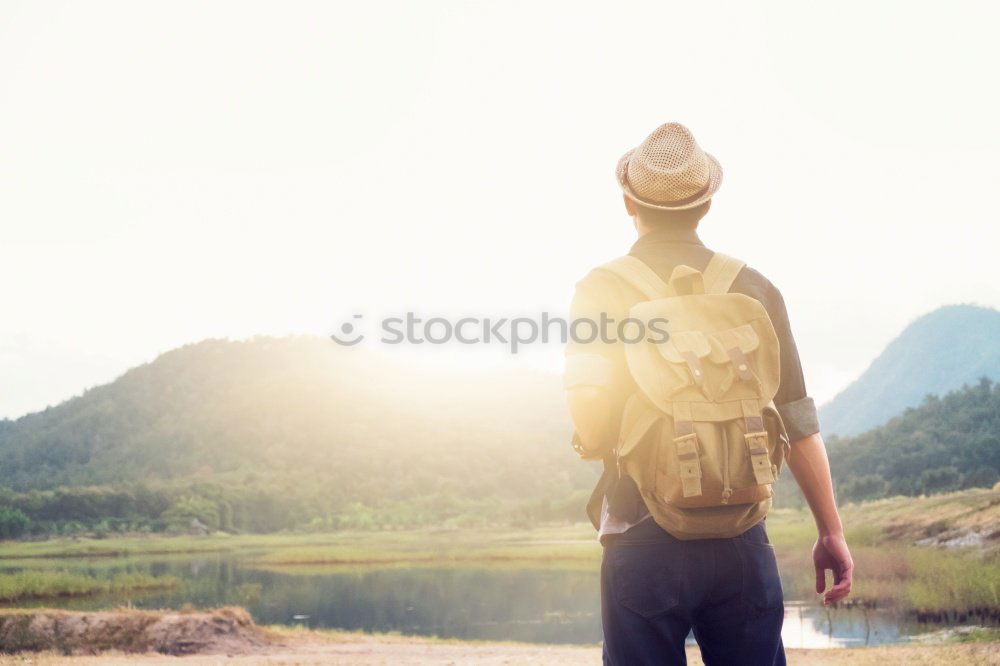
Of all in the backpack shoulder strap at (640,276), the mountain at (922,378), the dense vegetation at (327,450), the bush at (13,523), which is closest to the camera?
the backpack shoulder strap at (640,276)

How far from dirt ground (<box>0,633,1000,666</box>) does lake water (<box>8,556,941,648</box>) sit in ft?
20.8

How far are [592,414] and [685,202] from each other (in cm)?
87

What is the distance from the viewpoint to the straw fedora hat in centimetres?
317

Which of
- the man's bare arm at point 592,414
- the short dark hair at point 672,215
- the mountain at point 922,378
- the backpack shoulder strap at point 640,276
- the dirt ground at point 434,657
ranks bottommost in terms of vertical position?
the dirt ground at point 434,657

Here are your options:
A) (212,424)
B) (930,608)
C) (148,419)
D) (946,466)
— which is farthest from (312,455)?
(930,608)

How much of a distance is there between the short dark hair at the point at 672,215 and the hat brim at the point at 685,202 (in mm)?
16

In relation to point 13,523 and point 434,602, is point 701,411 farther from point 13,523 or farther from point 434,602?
point 13,523

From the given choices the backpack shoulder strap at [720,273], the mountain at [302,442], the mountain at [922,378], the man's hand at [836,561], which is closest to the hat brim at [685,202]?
the backpack shoulder strap at [720,273]

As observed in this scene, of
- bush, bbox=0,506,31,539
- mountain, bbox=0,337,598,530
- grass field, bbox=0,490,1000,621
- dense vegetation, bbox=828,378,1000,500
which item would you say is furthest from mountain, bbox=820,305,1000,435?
bush, bbox=0,506,31,539

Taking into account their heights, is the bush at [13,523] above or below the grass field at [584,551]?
above

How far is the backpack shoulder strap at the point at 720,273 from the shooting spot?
3059 mm

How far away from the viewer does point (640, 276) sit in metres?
2.99

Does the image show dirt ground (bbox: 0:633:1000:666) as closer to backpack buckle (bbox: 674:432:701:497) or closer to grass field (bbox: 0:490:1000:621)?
grass field (bbox: 0:490:1000:621)

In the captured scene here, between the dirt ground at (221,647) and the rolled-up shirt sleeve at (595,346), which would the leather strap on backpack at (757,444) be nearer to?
the rolled-up shirt sleeve at (595,346)
